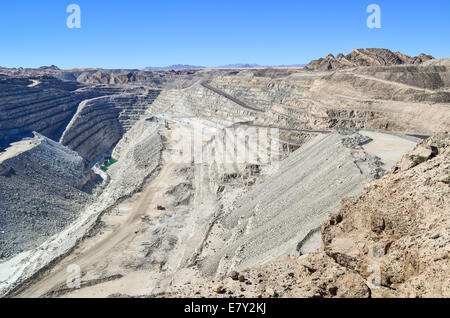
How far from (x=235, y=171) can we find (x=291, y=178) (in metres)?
10.7

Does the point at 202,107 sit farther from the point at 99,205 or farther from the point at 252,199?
the point at 252,199

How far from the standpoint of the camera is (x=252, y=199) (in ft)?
105

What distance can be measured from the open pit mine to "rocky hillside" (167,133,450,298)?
0.05 m

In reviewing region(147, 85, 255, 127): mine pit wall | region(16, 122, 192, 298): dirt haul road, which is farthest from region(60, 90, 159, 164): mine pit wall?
region(16, 122, 192, 298): dirt haul road

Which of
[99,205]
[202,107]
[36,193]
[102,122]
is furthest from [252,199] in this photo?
[102,122]

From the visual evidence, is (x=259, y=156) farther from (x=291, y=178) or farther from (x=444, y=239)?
(x=444, y=239)

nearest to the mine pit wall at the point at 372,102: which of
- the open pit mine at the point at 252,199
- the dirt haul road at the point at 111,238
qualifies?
the open pit mine at the point at 252,199

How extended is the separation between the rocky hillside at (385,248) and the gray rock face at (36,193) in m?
24.4

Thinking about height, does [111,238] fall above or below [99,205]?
below

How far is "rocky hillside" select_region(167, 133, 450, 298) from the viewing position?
10.2m

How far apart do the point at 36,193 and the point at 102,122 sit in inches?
1888

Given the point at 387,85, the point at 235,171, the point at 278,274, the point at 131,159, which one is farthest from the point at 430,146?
the point at 131,159

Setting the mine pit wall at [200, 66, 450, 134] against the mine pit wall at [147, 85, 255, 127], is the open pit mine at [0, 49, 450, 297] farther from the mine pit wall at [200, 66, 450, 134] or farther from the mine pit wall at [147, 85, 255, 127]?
the mine pit wall at [147, 85, 255, 127]

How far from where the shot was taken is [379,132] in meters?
37.4
